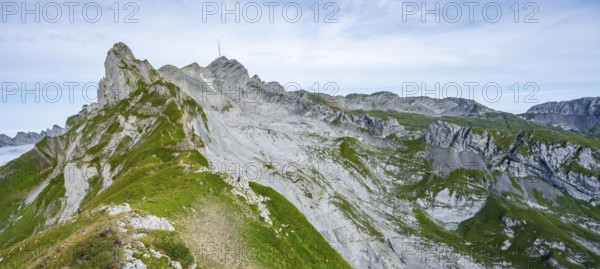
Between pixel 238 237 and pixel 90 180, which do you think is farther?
pixel 90 180

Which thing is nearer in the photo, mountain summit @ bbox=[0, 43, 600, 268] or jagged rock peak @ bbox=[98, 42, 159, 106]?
mountain summit @ bbox=[0, 43, 600, 268]

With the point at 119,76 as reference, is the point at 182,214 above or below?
below

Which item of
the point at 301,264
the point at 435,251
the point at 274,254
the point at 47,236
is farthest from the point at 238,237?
the point at 435,251

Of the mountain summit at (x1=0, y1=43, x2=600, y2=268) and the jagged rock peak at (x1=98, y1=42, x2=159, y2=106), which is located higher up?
the jagged rock peak at (x1=98, y1=42, x2=159, y2=106)

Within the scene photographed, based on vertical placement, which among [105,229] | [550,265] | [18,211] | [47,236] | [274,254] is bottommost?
[550,265]

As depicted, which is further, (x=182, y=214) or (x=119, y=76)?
(x=119, y=76)

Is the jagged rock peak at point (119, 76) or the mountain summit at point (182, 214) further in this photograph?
the jagged rock peak at point (119, 76)

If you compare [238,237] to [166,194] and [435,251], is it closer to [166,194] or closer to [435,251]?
[166,194]

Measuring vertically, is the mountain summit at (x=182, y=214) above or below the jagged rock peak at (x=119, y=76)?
below
